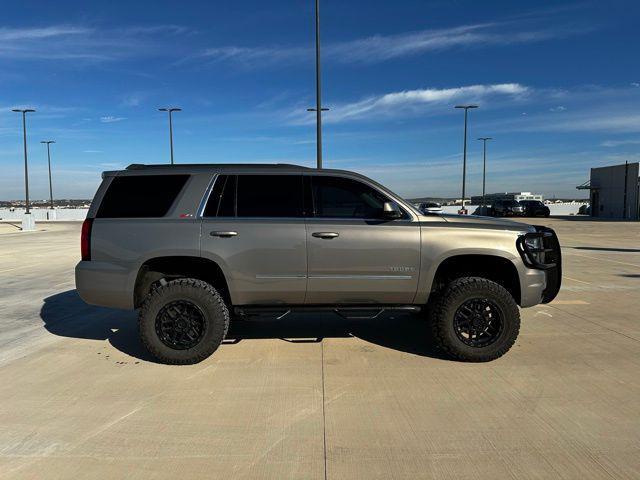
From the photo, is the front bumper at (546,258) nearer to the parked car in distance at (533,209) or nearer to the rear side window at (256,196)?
the rear side window at (256,196)

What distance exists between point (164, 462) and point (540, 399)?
291cm

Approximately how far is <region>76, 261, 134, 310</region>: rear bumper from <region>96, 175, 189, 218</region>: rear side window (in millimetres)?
520

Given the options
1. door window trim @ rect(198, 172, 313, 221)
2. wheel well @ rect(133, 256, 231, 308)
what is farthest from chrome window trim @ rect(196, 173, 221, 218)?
wheel well @ rect(133, 256, 231, 308)

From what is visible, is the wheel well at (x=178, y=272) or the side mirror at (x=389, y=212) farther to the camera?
the wheel well at (x=178, y=272)

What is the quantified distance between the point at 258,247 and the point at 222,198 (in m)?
0.67

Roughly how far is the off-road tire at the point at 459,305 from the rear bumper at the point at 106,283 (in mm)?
3056

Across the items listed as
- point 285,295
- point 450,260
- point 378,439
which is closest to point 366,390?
point 378,439

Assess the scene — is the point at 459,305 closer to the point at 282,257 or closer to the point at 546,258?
the point at 546,258

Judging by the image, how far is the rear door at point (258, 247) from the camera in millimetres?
4629

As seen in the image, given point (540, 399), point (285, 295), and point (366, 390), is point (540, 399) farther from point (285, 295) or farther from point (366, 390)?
point (285, 295)

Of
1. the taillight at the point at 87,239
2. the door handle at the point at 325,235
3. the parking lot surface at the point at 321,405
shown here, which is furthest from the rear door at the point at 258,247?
the taillight at the point at 87,239

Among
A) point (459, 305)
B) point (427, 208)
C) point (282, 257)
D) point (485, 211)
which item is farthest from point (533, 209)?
point (282, 257)

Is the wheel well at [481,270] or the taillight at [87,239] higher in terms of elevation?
the taillight at [87,239]

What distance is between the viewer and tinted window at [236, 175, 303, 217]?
4801 millimetres
